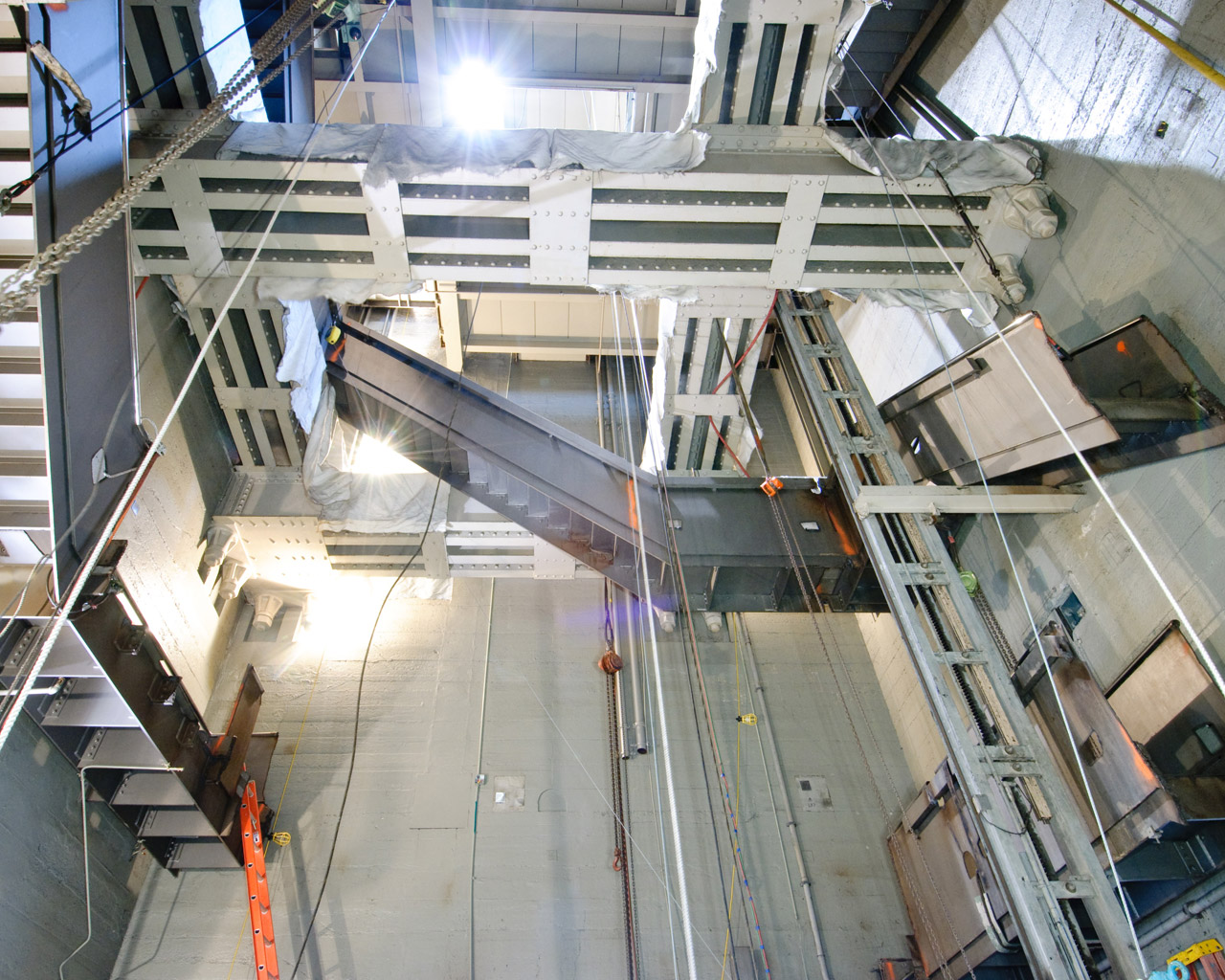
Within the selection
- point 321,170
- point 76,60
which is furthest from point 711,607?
point 76,60

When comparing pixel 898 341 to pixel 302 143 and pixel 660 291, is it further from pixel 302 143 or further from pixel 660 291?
pixel 302 143

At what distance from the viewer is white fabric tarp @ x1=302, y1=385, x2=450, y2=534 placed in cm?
618

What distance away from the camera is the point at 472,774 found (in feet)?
19.1

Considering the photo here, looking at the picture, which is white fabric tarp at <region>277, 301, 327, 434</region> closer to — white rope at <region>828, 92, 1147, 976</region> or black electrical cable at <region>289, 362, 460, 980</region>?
black electrical cable at <region>289, 362, 460, 980</region>

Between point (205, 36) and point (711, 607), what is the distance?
5.17m

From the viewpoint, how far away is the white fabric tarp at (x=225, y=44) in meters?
4.84

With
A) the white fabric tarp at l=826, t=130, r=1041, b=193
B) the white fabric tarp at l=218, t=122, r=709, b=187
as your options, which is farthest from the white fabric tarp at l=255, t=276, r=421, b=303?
the white fabric tarp at l=826, t=130, r=1041, b=193

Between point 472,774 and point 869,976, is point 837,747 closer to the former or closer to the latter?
point 869,976

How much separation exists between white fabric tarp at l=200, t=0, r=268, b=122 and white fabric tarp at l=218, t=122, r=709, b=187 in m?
0.39

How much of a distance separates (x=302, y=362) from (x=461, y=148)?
2.00 m

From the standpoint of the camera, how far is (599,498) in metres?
5.75

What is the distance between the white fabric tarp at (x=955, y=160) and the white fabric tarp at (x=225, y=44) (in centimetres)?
396

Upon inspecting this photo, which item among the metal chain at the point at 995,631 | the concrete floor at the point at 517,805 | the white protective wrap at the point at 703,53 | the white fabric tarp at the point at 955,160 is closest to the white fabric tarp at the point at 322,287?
the white protective wrap at the point at 703,53

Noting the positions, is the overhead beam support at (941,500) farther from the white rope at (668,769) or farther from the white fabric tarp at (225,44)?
the white fabric tarp at (225,44)
